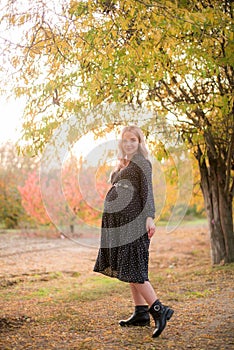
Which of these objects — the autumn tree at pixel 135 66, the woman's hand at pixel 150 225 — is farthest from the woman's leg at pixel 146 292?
the autumn tree at pixel 135 66

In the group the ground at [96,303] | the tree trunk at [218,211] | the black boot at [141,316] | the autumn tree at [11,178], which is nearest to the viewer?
the ground at [96,303]

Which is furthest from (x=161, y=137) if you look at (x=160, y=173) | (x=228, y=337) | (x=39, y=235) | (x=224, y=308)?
(x=39, y=235)

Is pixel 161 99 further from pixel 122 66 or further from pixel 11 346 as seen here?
pixel 11 346

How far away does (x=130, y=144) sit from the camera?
13.4 ft

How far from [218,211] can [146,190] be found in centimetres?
433

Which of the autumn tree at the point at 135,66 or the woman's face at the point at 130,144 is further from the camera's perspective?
the autumn tree at the point at 135,66

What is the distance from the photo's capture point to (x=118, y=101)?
5.89 m

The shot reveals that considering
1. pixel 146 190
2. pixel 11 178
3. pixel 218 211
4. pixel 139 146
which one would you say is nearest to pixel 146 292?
pixel 146 190

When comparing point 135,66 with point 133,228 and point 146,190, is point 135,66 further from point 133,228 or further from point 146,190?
point 133,228

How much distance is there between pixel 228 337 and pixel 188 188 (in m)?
3.25

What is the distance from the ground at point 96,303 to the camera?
371 cm

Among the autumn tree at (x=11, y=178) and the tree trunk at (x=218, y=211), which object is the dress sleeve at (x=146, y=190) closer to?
the tree trunk at (x=218, y=211)

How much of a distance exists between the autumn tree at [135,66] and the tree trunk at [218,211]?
0.02 metres

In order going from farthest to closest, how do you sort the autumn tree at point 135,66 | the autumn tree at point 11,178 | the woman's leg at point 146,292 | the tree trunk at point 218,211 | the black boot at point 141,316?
A: the autumn tree at point 11,178 < the tree trunk at point 218,211 < the autumn tree at point 135,66 < the black boot at point 141,316 < the woman's leg at point 146,292
